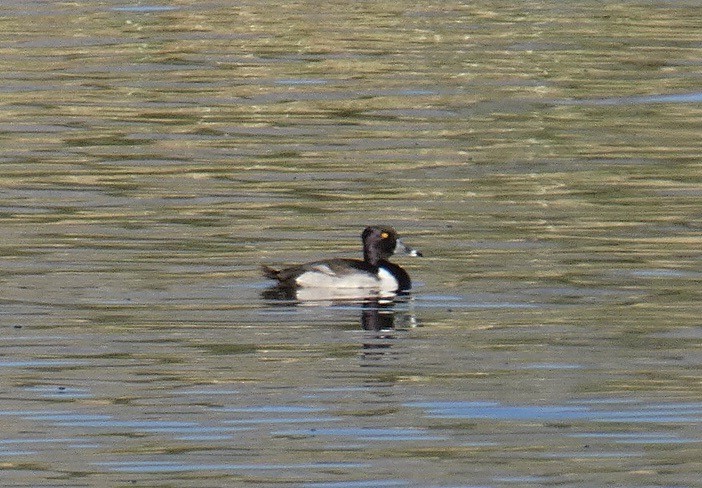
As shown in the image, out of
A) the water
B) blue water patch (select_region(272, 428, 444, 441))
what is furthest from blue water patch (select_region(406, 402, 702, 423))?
blue water patch (select_region(272, 428, 444, 441))

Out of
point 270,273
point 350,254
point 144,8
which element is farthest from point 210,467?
point 144,8

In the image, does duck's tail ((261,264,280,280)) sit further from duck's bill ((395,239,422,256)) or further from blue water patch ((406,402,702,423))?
blue water patch ((406,402,702,423))

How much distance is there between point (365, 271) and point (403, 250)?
0.43 m

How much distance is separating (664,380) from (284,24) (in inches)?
751

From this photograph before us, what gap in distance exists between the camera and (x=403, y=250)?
15.2m

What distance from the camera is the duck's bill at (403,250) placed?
1512 cm

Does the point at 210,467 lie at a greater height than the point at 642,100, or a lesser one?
greater

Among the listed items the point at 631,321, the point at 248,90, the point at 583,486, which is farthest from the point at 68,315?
the point at 248,90

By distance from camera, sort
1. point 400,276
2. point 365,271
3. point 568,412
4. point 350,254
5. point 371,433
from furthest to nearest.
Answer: point 350,254 < point 365,271 < point 400,276 < point 568,412 < point 371,433

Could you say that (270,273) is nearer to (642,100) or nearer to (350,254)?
(350,254)

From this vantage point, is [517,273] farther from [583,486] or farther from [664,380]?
[583,486]

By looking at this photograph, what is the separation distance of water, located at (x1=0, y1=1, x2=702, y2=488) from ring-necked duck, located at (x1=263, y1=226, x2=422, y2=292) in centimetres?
22

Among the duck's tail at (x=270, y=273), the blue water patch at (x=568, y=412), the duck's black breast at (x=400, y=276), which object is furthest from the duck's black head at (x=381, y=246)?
the blue water patch at (x=568, y=412)

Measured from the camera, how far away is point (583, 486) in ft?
30.9
